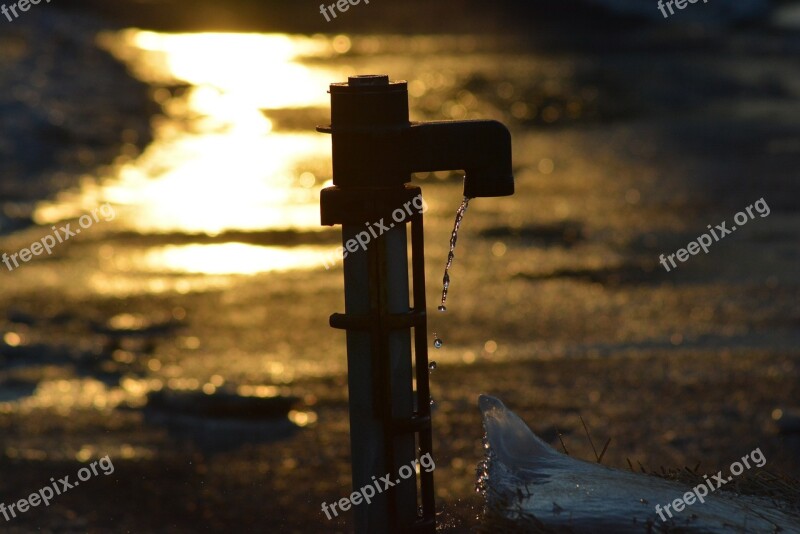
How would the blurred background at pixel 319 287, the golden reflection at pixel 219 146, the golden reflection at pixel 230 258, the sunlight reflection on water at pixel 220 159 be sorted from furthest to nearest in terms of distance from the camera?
the golden reflection at pixel 219 146 < the sunlight reflection on water at pixel 220 159 < the golden reflection at pixel 230 258 < the blurred background at pixel 319 287

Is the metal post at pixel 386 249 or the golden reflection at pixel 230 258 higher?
the golden reflection at pixel 230 258

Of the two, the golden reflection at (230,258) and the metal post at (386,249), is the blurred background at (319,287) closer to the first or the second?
the golden reflection at (230,258)

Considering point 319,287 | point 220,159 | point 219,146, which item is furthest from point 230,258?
point 219,146

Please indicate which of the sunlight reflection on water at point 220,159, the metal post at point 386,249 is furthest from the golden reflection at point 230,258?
the metal post at point 386,249

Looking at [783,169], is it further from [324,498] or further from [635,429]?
[324,498]

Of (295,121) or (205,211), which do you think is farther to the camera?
(295,121)

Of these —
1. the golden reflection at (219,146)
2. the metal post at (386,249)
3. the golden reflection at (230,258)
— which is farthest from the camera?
the golden reflection at (219,146)

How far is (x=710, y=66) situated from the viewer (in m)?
20.1

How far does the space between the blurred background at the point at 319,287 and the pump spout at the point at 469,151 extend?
4.11ft

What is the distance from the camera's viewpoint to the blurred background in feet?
19.3

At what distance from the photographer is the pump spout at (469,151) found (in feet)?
11.6

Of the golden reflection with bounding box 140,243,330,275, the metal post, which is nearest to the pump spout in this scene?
the metal post

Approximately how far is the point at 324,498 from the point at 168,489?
0.69 m

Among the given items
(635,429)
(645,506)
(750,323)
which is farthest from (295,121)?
(645,506)
